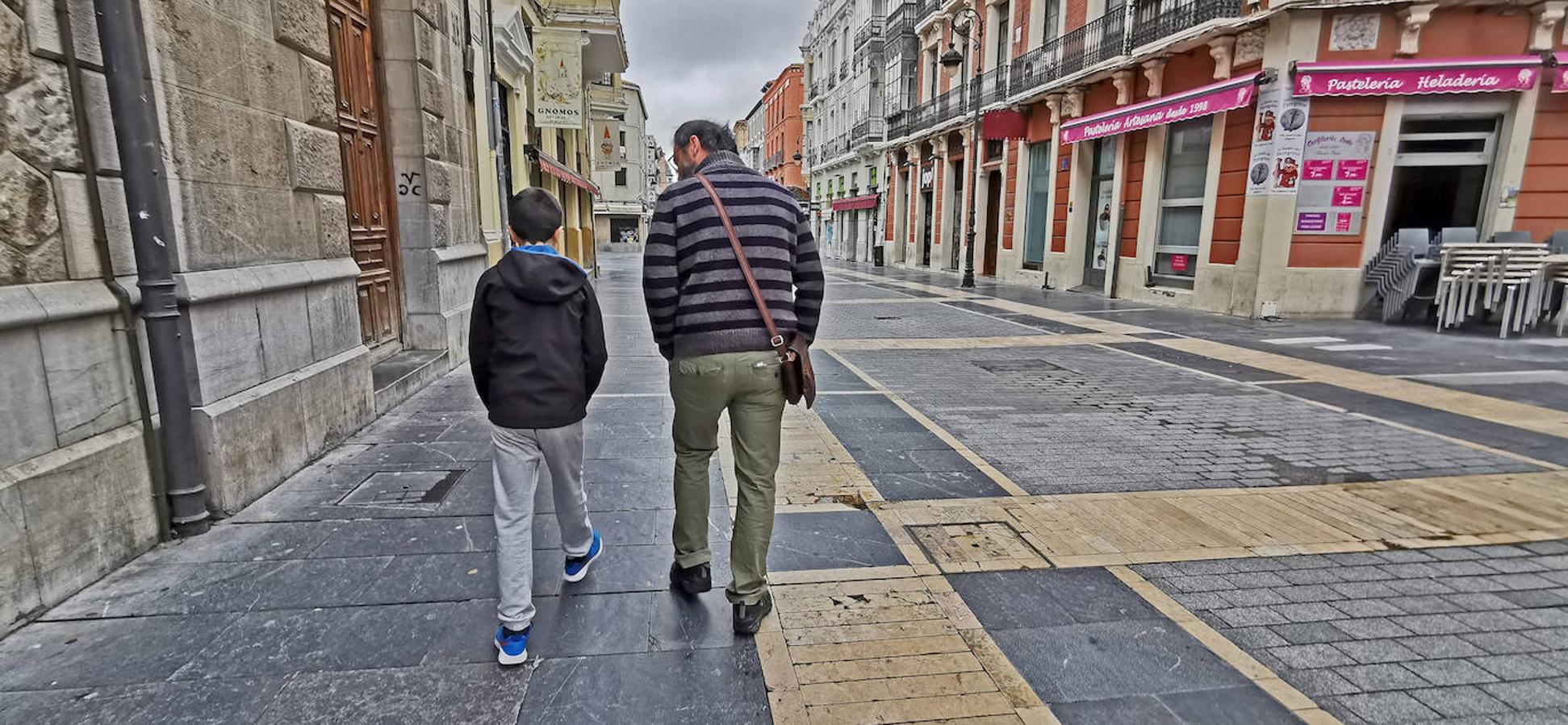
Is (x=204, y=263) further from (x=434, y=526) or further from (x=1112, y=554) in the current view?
(x=1112, y=554)

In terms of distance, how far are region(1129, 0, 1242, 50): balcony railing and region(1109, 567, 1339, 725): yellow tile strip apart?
13.9 metres

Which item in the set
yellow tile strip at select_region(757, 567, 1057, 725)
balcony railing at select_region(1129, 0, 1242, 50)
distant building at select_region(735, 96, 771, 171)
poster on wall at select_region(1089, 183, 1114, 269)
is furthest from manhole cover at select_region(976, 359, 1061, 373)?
distant building at select_region(735, 96, 771, 171)

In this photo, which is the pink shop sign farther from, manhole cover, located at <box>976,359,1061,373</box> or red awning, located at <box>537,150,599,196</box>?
red awning, located at <box>537,150,599,196</box>

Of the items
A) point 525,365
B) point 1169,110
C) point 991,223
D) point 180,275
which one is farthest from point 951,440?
point 991,223

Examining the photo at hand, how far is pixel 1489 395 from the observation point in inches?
276

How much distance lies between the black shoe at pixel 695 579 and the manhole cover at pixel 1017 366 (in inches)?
235

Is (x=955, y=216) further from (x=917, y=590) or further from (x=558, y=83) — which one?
(x=917, y=590)

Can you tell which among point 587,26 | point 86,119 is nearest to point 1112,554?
point 86,119

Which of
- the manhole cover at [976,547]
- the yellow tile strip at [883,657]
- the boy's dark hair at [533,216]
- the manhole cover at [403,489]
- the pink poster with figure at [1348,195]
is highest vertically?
the pink poster with figure at [1348,195]

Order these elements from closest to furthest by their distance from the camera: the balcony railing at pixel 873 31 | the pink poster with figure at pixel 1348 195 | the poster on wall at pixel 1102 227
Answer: the pink poster with figure at pixel 1348 195 → the poster on wall at pixel 1102 227 → the balcony railing at pixel 873 31

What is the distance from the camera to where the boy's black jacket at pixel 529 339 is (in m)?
2.65

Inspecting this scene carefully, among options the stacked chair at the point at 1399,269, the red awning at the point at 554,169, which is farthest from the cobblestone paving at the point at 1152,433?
the red awning at the point at 554,169

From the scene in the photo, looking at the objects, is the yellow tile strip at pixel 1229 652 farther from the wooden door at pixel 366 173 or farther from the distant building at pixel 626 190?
the distant building at pixel 626 190

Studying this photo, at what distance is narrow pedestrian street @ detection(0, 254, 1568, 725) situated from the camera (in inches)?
98.3
